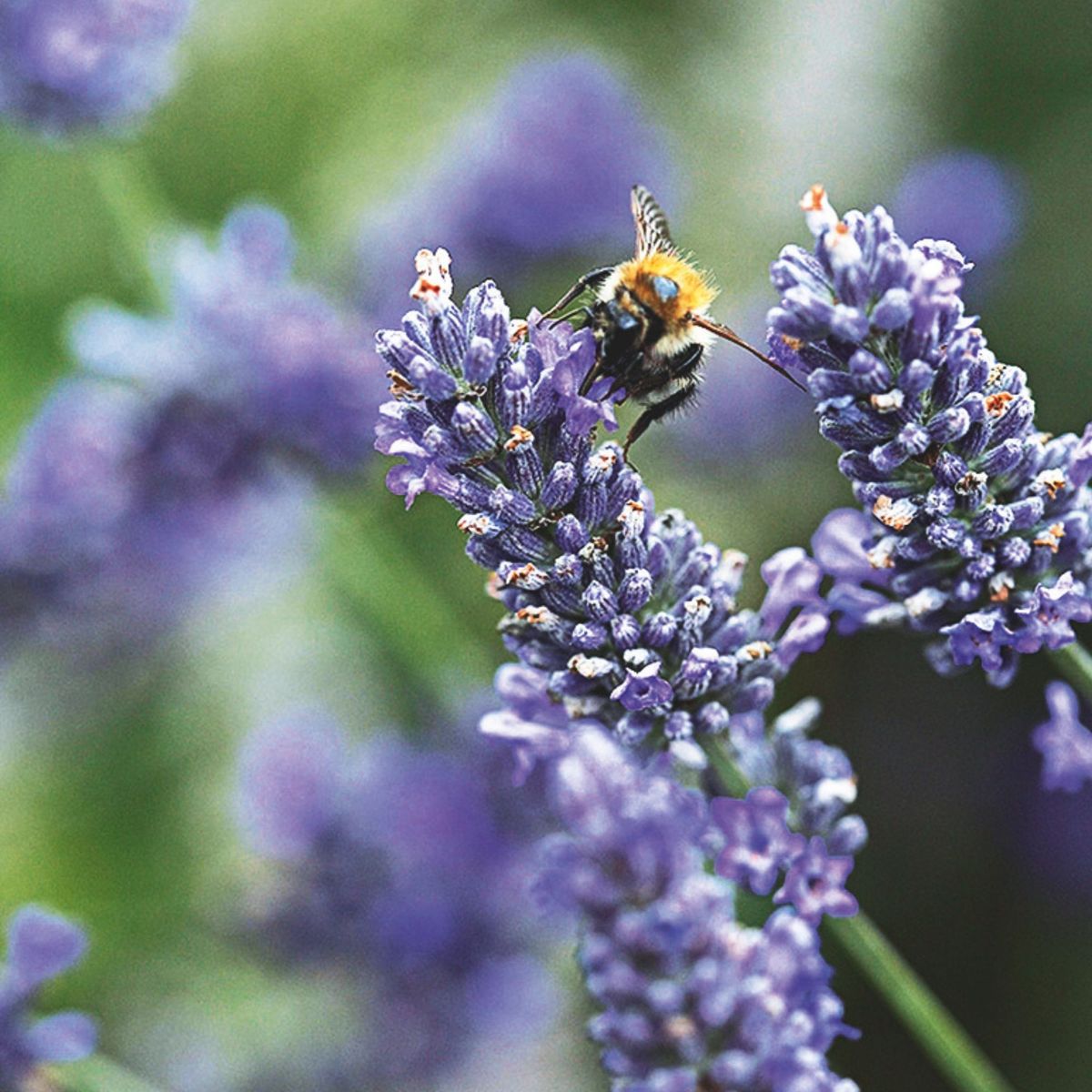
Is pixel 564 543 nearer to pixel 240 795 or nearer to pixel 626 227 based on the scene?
pixel 240 795

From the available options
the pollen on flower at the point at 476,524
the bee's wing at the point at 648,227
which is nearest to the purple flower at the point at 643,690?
the pollen on flower at the point at 476,524

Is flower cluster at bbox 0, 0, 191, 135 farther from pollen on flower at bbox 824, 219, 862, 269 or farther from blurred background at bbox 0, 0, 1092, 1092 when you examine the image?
pollen on flower at bbox 824, 219, 862, 269

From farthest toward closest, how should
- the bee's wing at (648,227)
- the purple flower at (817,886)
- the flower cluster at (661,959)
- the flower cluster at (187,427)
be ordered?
the flower cluster at (187,427) → the bee's wing at (648,227) → the purple flower at (817,886) → the flower cluster at (661,959)

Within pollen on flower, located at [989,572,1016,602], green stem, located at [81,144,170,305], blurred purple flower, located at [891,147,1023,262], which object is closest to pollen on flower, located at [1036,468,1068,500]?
pollen on flower, located at [989,572,1016,602]

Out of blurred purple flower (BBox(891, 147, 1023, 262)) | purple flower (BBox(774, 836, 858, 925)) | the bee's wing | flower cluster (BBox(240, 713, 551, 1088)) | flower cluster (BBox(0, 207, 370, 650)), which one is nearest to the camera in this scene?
purple flower (BBox(774, 836, 858, 925))

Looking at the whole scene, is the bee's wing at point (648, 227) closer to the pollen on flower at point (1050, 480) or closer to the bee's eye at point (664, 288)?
the bee's eye at point (664, 288)

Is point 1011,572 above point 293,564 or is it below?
below

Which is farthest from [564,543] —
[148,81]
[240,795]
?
[148,81]
